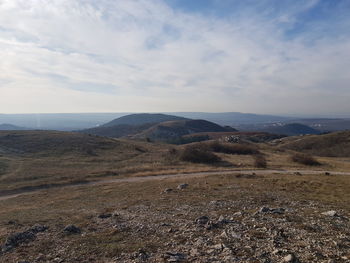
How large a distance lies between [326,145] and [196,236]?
303ft

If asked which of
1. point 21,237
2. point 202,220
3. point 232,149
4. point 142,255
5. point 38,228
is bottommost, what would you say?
point 232,149

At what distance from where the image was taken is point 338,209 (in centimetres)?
1459

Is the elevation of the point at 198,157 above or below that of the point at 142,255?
below

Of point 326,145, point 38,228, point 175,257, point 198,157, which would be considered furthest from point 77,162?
point 326,145

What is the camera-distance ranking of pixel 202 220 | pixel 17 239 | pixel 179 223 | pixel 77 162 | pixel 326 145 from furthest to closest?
pixel 326 145 → pixel 77 162 → pixel 179 223 → pixel 202 220 → pixel 17 239

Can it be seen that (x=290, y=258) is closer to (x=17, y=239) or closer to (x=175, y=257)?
(x=175, y=257)

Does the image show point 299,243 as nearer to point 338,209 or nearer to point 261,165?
point 338,209

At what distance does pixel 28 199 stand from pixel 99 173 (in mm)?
12365

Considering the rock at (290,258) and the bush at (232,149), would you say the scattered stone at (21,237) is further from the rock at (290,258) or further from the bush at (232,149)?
the bush at (232,149)

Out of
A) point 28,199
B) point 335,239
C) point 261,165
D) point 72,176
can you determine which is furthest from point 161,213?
point 261,165

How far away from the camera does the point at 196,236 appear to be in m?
10.9

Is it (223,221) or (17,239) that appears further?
(223,221)

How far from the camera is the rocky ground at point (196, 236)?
8.91 meters

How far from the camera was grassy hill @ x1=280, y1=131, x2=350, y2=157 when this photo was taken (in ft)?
258
